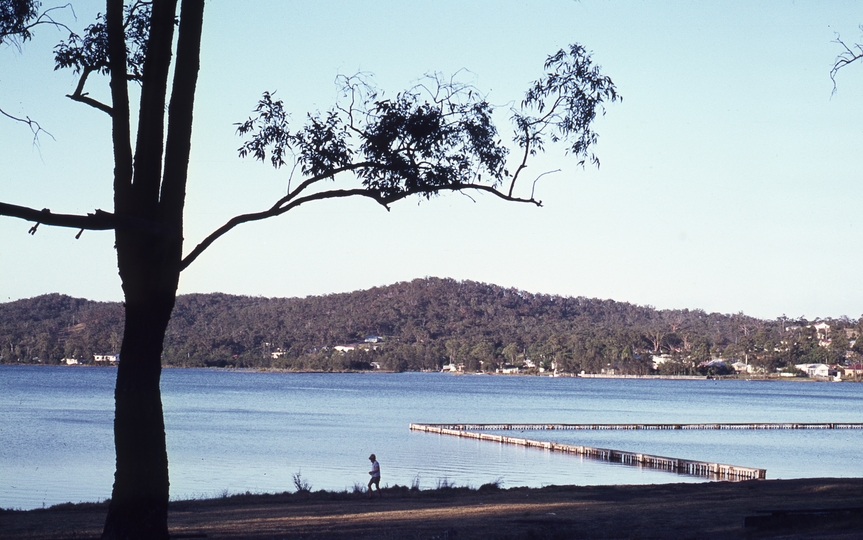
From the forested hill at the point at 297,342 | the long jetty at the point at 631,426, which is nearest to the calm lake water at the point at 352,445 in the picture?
the long jetty at the point at 631,426

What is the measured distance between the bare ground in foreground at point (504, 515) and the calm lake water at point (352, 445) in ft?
29.5

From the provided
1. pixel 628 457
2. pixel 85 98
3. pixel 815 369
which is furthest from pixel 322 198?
pixel 815 369

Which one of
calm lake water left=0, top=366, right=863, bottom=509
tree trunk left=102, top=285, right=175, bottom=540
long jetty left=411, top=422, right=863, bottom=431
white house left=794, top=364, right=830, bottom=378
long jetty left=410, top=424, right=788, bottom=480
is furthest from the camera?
white house left=794, top=364, right=830, bottom=378

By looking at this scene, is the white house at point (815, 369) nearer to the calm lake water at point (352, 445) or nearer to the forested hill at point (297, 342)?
the forested hill at point (297, 342)

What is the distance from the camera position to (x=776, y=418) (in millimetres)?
74125

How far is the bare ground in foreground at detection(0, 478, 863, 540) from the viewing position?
1230 centimetres

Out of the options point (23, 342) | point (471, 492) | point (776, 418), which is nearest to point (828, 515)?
point (471, 492)

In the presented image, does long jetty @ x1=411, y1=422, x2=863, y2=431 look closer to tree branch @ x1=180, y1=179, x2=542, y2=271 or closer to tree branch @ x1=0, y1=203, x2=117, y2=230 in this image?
tree branch @ x1=180, y1=179, x2=542, y2=271

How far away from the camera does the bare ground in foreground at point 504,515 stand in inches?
484

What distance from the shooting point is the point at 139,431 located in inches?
378

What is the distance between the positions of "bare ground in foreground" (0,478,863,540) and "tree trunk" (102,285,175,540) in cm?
189

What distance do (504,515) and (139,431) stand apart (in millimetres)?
6821

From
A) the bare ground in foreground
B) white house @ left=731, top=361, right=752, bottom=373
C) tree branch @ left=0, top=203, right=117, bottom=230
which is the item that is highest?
tree branch @ left=0, top=203, right=117, bottom=230

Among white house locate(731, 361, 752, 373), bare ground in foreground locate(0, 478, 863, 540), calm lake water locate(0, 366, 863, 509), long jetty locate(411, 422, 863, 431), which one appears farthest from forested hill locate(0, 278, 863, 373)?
bare ground in foreground locate(0, 478, 863, 540)
